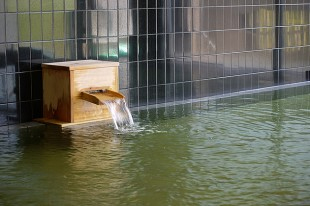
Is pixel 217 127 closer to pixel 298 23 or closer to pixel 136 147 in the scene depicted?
pixel 136 147

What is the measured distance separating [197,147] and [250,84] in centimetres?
459

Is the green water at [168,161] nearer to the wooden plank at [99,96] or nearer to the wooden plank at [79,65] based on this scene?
the wooden plank at [99,96]

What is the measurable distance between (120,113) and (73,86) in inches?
26.9

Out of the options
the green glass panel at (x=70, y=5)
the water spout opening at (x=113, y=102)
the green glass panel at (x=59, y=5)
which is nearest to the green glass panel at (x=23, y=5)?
the green glass panel at (x=59, y=5)

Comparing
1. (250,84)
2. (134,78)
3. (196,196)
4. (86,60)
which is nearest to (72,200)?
(196,196)

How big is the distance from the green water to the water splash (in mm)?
143

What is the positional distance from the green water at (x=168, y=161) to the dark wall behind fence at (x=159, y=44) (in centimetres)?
73

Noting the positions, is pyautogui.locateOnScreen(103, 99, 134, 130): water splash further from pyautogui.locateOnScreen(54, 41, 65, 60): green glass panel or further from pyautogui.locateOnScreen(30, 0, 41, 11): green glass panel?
pyautogui.locateOnScreen(30, 0, 41, 11): green glass panel

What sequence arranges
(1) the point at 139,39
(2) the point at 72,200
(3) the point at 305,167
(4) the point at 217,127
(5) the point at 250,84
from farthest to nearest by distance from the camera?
(5) the point at 250,84
(1) the point at 139,39
(4) the point at 217,127
(3) the point at 305,167
(2) the point at 72,200

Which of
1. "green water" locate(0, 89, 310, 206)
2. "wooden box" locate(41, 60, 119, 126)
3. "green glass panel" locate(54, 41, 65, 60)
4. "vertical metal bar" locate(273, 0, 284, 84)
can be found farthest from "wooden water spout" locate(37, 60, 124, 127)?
"vertical metal bar" locate(273, 0, 284, 84)

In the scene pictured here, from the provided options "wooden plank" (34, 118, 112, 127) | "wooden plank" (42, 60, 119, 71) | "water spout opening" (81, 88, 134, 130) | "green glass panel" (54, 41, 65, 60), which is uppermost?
"green glass panel" (54, 41, 65, 60)

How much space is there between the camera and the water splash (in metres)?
8.34

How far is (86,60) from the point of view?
9023mm

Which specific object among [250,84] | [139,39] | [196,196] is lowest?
[196,196]
